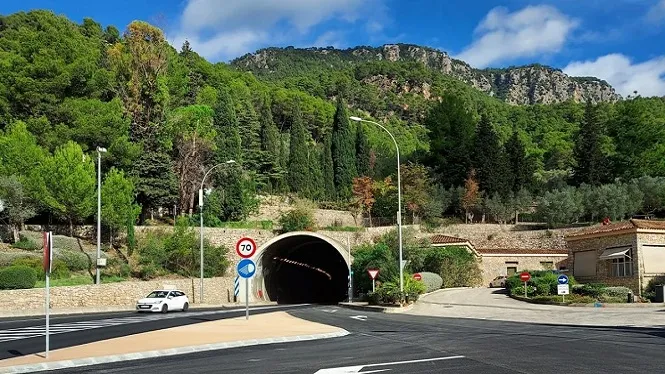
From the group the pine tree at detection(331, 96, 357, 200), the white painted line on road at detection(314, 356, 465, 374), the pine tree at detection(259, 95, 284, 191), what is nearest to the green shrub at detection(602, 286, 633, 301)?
the white painted line on road at detection(314, 356, 465, 374)

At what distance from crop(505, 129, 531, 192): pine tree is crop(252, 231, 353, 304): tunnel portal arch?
2189 centimetres

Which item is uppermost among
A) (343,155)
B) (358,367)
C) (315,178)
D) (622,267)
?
(343,155)

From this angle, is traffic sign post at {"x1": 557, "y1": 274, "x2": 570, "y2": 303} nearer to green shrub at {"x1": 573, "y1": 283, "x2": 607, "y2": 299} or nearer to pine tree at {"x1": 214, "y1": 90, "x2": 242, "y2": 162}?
green shrub at {"x1": 573, "y1": 283, "x2": 607, "y2": 299}

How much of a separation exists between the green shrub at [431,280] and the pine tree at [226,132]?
26094 millimetres

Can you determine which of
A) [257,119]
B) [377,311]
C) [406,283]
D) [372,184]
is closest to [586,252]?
[406,283]

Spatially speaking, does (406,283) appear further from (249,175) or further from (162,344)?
(249,175)

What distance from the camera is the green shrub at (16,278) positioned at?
32.0 m

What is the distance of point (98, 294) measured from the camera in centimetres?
3644

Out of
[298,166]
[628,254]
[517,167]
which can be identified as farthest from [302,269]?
[628,254]

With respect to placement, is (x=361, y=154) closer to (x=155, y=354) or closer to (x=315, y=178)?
(x=315, y=178)

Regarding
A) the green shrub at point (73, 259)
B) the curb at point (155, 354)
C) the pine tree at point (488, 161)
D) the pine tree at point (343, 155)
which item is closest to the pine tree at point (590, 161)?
the pine tree at point (488, 161)

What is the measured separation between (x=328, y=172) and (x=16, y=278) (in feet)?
157

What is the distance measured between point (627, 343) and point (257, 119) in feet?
221

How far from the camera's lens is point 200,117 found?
5866cm
